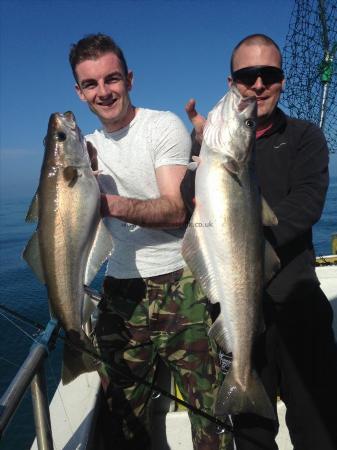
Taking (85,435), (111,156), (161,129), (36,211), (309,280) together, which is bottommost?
(85,435)

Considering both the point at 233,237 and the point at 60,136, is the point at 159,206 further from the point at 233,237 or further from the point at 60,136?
the point at 60,136

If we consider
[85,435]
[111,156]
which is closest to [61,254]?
[111,156]

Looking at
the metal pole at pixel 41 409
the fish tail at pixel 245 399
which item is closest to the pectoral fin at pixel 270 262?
the fish tail at pixel 245 399

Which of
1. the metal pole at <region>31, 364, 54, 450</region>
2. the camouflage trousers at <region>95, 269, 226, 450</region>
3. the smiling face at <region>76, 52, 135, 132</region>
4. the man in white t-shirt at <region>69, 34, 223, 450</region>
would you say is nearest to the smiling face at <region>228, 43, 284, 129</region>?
the man in white t-shirt at <region>69, 34, 223, 450</region>

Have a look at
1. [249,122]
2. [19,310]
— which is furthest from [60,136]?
[19,310]

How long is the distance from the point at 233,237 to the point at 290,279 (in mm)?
678

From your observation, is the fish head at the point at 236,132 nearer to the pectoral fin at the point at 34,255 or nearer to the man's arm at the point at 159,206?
the man's arm at the point at 159,206

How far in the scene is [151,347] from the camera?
3.59 metres

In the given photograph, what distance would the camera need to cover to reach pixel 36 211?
115 inches

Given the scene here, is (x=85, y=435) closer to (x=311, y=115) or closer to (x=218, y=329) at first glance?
(x=218, y=329)

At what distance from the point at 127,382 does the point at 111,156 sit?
82.7 inches

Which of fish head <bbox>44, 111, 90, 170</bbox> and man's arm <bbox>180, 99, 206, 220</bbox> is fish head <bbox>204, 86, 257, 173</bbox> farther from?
fish head <bbox>44, 111, 90, 170</bbox>

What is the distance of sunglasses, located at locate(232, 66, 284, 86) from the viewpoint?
2.81m

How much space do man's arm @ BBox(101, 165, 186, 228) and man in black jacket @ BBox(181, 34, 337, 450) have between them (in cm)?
15
